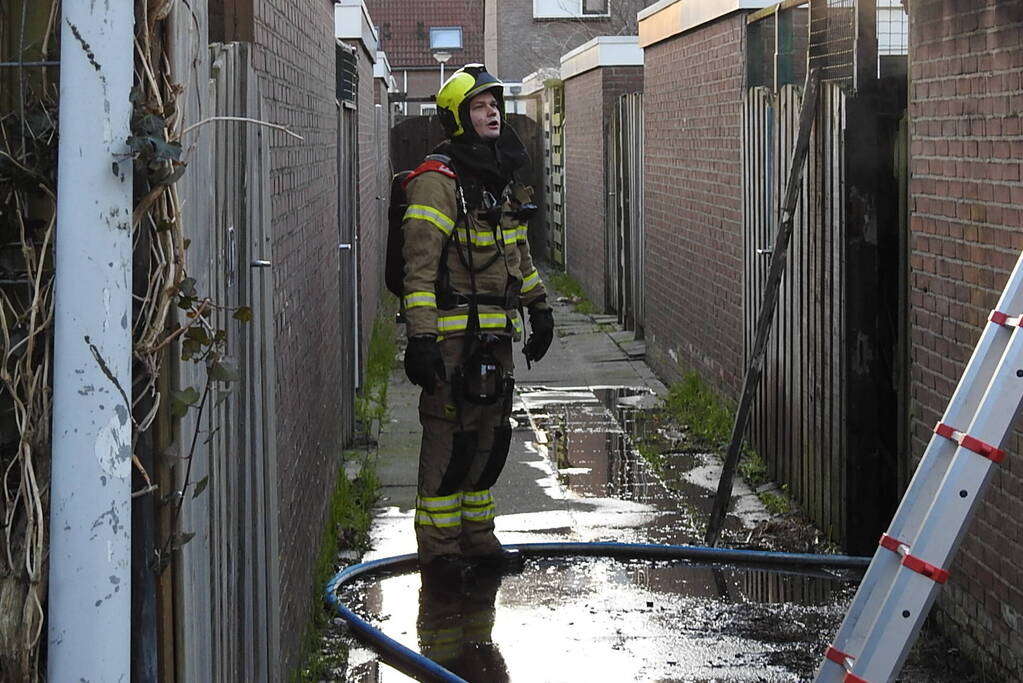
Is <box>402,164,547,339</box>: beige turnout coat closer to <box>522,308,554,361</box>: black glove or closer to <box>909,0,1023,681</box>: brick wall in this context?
<box>522,308,554,361</box>: black glove

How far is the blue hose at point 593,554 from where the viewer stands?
5.63m

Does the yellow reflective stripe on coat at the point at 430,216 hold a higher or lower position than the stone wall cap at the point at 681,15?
lower

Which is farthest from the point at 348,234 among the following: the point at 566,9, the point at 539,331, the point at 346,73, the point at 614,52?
the point at 566,9

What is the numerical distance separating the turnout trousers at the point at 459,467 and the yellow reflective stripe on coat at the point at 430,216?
0.58m

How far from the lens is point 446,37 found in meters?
45.7

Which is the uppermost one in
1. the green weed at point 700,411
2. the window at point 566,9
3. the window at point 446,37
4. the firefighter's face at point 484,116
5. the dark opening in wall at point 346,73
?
the window at point 446,37

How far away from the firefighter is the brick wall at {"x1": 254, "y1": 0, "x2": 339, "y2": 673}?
1.54 ft

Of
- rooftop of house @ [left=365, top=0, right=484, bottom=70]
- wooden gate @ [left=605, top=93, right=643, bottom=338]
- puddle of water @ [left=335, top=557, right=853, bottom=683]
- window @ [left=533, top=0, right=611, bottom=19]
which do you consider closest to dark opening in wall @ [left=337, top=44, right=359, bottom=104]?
puddle of water @ [left=335, top=557, right=853, bottom=683]

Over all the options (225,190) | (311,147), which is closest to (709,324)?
(311,147)

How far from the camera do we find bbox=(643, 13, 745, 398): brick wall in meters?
9.45

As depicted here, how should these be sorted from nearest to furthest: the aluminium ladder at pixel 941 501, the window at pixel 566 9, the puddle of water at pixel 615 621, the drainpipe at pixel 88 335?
1. the drainpipe at pixel 88 335
2. the aluminium ladder at pixel 941 501
3. the puddle of water at pixel 615 621
4. the window at pixel 566 9

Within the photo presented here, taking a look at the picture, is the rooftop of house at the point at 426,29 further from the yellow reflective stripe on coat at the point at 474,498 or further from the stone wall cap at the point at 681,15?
the yellow reflective stripe on coat at the point at 474,498

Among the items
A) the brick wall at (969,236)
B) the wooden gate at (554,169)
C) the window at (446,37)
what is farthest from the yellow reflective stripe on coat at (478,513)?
the window at (446,37)

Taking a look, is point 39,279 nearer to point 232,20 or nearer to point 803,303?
point 232,20
